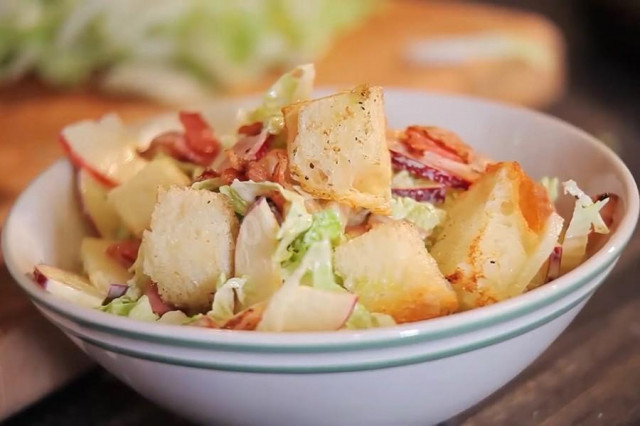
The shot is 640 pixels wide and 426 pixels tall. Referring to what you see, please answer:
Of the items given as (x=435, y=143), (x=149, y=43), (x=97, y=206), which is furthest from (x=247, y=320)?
(x=149, y=43)

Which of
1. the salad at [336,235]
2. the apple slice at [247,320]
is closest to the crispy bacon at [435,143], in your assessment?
the salad at [336,235]

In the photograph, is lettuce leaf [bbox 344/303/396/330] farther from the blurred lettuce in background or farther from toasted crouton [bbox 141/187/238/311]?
the blurred lettuce in background

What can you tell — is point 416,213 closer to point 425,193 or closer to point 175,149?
point 425,193

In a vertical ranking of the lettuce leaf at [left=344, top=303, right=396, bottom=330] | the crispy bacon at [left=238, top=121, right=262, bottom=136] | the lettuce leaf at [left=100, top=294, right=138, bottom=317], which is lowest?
the lettuce leaf at [left=100, top=294, right=138, bottom=317]

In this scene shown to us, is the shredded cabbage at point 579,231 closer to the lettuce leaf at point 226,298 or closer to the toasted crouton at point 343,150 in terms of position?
the toasted crouton at point 343,150

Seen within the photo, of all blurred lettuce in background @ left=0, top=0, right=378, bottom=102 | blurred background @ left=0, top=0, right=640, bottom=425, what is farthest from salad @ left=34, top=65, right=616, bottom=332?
blurred lettuce in background @ left=0, top=0, right=378, bottom=102

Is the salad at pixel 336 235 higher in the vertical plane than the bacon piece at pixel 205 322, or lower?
higher
